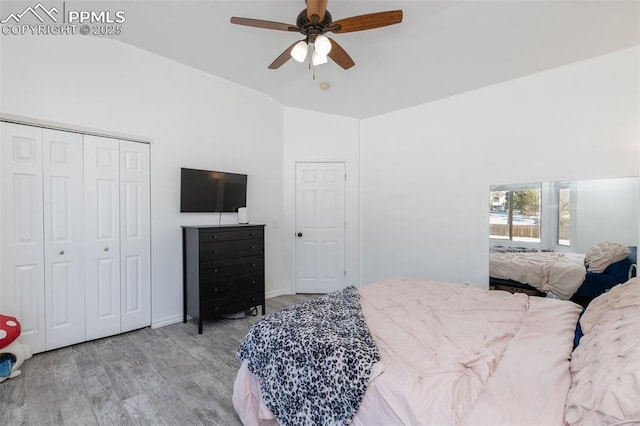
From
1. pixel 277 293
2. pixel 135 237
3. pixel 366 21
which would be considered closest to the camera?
pixel 366 21

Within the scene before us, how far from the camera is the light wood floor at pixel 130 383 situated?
1792 mm

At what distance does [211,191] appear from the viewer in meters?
3.45

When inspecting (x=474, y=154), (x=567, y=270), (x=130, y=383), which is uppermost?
(x=474, y=154)

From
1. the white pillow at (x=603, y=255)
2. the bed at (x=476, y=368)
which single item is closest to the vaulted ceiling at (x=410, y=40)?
the white pillow at (x=603, y=255)

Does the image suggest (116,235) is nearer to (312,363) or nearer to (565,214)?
(312,363)

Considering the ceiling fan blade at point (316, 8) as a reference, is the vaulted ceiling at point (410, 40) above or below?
above

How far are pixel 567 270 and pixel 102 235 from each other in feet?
14.3

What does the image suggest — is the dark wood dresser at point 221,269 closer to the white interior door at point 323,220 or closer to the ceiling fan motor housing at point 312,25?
the white interior door at point 323,220

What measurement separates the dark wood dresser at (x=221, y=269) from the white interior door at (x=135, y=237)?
377 mm

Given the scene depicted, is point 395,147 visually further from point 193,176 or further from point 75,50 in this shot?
point 75,50

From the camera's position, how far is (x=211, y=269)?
3061 millimetres

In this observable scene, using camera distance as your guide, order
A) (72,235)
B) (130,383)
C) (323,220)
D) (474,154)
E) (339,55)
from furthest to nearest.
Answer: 1. (323,220)
2. (474,154)
3. (72,235)
4. (339,55)
5. (130,383)

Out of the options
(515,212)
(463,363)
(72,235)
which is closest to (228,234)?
(72,235)

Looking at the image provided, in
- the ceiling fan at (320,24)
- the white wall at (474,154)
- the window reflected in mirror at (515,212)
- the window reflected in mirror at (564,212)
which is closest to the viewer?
the ceiling fan at (320,24)
